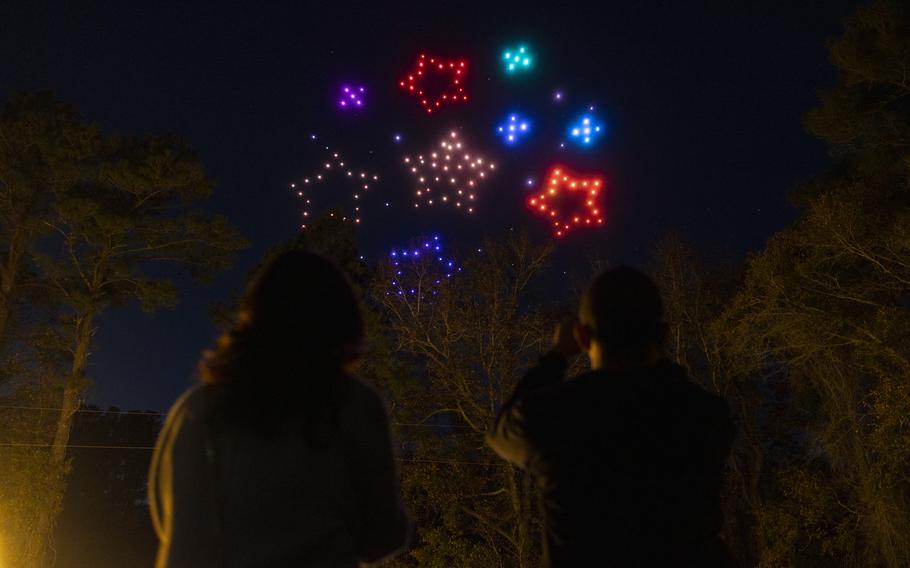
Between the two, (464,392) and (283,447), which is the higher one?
(464,392)

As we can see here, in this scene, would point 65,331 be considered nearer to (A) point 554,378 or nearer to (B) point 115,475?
(B) point 115,475

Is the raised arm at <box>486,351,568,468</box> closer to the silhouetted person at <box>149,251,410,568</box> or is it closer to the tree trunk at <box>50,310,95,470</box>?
the silhouetted person at <box>149,251,410,568</box>

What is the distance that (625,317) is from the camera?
1715 millimetres

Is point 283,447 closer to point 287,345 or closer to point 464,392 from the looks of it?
point 287,345

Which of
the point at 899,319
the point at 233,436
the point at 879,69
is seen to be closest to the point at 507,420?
the point at 233,436

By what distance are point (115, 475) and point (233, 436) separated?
113 ft

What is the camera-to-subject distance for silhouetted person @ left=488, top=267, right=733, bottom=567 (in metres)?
1.59

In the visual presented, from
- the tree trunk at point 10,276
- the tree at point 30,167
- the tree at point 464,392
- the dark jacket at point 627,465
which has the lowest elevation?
the dark jacket at point 627,465

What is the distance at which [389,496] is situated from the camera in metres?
1.43

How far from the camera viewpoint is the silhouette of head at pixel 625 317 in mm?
1713

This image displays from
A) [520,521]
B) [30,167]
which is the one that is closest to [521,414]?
[520,521]

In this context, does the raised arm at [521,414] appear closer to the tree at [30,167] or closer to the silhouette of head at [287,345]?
the silhouette of head at [287,345]

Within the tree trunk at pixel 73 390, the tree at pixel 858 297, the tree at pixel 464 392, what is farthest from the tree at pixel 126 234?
the tree at pixel 858 297

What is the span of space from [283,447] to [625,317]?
849 mm
